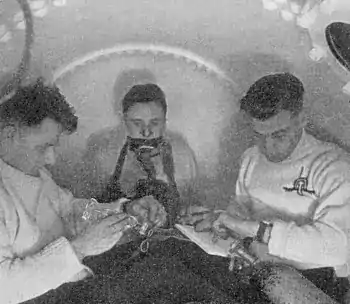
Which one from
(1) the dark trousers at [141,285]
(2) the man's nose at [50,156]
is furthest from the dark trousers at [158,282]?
(2) the man's nose at [50,156]

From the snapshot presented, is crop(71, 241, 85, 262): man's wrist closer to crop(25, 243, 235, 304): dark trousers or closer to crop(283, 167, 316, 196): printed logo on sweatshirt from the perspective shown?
crop(25, 243, 235, 304): dark trousers

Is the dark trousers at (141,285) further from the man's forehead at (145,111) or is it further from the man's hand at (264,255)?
the man's forehead at (145,111)

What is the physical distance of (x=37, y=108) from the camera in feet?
2.89

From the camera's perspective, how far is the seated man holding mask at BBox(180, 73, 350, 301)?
2.84 ft

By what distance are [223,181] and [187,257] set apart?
0.11 metres

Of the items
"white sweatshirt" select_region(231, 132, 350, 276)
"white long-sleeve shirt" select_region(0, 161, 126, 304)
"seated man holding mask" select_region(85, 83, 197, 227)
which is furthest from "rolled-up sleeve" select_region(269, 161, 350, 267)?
"white long-sleeve shirt" select_region(0, 161, 126, 304)

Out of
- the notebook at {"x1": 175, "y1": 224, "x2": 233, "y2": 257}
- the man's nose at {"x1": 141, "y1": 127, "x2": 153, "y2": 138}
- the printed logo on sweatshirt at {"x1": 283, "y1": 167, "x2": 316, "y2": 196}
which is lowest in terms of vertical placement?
the notebook at {"x1": 175, "y1": 224, "x2": 233, "y2": 257}

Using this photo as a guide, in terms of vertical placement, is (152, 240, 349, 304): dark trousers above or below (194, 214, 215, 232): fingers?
below

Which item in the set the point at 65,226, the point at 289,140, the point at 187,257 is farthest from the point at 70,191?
the point at 289,140

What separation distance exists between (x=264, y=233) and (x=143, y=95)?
8.8 inches

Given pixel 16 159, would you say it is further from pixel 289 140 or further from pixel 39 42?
pixel 289 140

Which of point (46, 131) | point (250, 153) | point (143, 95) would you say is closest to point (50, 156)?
point (46, 131)

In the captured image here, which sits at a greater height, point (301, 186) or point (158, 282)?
point (301, 186)

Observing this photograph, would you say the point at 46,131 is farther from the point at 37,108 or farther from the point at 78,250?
the point at 78,250
